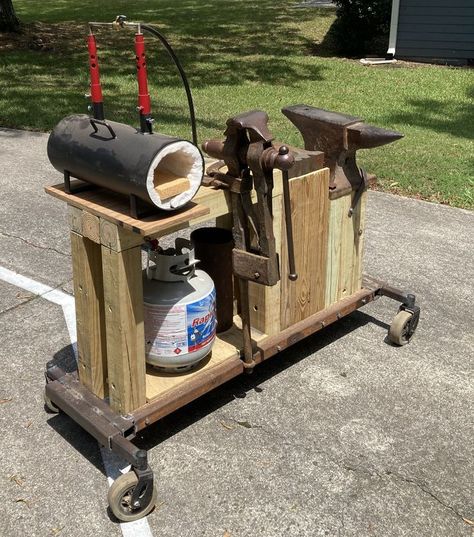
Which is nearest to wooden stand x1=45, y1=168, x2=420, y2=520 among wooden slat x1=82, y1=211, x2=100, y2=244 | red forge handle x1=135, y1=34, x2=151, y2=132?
wooden slat x1=82, y1=211, x2=100, y2=244

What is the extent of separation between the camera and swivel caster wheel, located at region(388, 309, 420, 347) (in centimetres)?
408

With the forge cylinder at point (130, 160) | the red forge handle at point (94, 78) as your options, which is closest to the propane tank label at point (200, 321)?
the forge cylinder at point (130, 160)

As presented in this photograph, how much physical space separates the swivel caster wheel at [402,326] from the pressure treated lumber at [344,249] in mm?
304

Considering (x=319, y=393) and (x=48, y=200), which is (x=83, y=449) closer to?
(x=319, y=393)

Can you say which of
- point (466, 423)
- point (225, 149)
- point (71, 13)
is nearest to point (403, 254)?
point (466, 423)

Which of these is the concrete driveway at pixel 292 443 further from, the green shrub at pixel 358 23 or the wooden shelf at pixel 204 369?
the green shrub at pixel 358 23

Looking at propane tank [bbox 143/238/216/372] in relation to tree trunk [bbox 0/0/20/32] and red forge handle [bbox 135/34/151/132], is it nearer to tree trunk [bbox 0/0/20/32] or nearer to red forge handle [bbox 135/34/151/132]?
red forge handle [bbox 135/34/151/132]

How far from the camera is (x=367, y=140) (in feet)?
11.6

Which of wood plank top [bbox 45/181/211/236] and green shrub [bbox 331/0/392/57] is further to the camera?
green shrub [bbox 331/0/392/57]

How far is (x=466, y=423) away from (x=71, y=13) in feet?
59.4

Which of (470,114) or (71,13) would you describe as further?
(71,13)

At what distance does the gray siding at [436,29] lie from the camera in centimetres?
1379

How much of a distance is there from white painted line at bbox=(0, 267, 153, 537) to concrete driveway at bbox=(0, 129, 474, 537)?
0.06 feet

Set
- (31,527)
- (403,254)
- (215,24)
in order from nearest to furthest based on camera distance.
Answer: (31,527) → (403,254) → (215,24)
